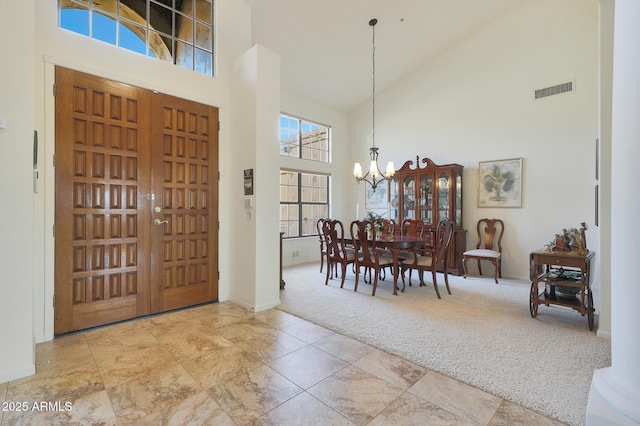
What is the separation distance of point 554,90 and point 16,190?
6514 mm

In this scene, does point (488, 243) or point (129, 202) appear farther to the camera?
point (488, 243)

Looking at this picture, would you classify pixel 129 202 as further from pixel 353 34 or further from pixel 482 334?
pixel 353 34

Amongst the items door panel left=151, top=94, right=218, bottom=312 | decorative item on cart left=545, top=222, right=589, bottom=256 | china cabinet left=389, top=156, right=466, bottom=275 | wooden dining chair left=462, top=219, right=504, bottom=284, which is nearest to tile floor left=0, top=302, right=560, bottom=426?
door panel left=151, top=94, right=218, bottom=312

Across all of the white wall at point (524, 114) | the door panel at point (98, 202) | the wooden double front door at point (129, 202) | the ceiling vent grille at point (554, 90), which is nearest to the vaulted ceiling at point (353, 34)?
the white wall at point (524, 114)

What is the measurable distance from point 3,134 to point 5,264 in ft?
2.81

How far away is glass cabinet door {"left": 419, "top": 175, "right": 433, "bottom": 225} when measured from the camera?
5613 mm

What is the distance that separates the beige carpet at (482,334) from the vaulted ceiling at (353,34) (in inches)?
154

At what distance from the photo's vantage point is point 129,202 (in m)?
2.97

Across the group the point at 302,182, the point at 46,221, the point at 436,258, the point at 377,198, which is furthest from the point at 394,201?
the point at 46,221

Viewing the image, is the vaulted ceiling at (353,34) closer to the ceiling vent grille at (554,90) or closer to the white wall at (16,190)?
the ceiling vent grille at (554,90)

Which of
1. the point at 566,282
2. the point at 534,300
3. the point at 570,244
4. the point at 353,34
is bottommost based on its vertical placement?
the point at 534,300

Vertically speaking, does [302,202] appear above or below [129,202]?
above

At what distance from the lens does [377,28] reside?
4953 mm

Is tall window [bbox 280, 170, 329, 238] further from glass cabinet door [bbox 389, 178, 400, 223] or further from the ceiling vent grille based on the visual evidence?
the ceiling vent grille
